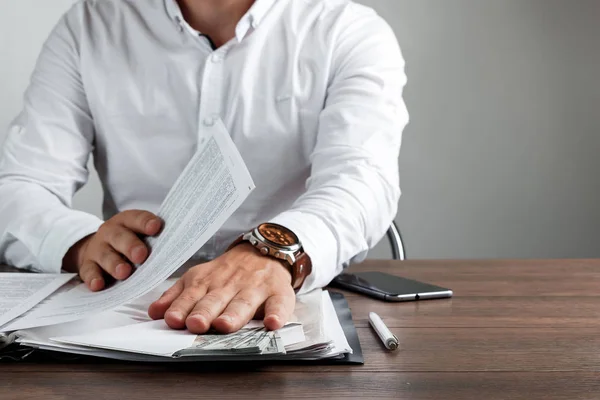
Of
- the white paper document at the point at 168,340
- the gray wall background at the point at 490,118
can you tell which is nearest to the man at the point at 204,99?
the white paper document at the point at 168,340

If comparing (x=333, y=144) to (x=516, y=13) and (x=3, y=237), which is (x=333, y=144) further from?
(x=516, y=13)

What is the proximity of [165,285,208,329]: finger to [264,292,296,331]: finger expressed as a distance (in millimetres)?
74

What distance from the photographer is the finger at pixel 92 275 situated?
848 mm

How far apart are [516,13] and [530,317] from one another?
185 cm

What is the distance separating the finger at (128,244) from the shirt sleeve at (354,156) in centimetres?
18

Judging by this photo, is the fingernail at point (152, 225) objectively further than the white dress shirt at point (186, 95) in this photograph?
No

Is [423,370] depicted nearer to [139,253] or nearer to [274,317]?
[274,317]

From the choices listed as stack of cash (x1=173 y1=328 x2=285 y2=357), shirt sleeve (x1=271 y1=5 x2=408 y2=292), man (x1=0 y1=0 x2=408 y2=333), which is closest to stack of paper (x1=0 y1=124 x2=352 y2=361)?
stack of cash (x1=173 y1=328 x2=285 y2=357)

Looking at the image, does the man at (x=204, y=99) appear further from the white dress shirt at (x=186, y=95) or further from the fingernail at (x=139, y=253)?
the fingernail at (x=139, y=253)

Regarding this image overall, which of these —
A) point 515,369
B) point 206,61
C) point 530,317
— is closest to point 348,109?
point 206,61

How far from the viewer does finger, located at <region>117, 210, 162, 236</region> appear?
33.6 inches

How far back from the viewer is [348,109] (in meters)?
1.23

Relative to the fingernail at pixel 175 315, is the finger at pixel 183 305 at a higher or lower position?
lower

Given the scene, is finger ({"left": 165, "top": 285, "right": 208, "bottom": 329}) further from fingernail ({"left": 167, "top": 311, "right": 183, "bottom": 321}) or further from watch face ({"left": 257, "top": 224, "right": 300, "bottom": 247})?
watch face ({"left": 257, "top": 224, "right": 300, "bottom": 247})
